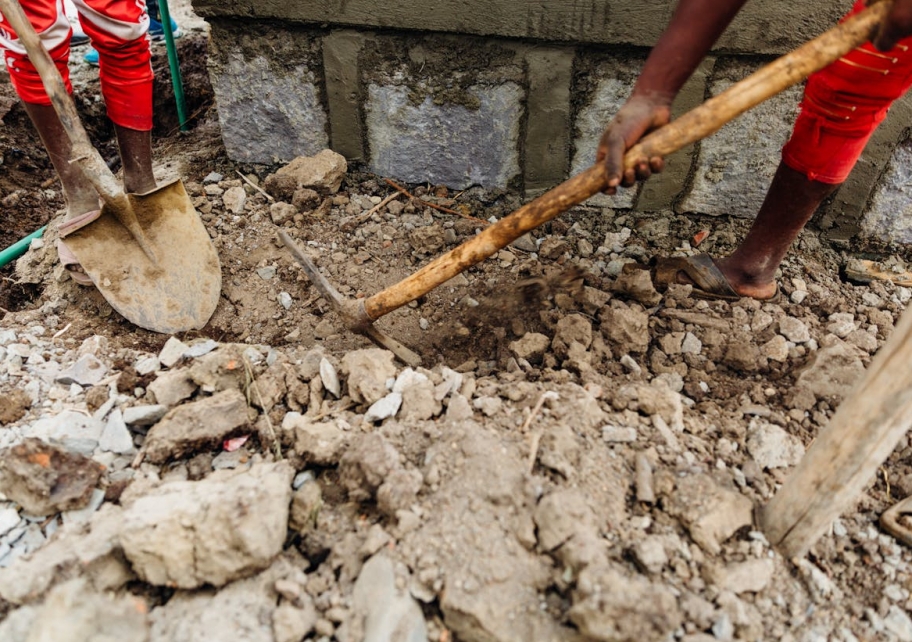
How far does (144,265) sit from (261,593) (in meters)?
1.47

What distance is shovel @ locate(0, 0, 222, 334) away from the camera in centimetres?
213

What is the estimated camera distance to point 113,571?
1.32 m

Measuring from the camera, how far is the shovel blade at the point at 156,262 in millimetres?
2232

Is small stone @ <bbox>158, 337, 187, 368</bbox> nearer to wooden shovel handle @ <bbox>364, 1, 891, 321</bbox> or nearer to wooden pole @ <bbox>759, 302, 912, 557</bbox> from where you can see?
wooden shovel handle @ <bbox>364, 1, 891, 321</bbox>

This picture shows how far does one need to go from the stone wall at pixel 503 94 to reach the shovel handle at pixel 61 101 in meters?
0.75

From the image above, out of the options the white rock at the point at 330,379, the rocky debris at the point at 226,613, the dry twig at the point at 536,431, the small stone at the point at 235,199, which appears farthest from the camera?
the small stone at the point at 235,199

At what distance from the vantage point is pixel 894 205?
98.7 inches

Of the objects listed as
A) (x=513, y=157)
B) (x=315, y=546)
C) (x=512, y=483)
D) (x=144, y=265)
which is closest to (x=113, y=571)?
(x=315, y=546)

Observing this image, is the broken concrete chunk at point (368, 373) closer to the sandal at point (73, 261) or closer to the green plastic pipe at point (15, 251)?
the sandal at point (73, 261)

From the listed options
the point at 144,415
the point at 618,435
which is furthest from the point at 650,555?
the point at 144,415

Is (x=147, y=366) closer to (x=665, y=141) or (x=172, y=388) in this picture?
(x=172, y=388)

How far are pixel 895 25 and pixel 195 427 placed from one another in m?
1.88

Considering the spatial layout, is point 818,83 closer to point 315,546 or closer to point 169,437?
point 315,546

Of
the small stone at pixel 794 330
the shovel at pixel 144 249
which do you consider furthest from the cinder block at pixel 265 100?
the small stone at pixel 794 330
